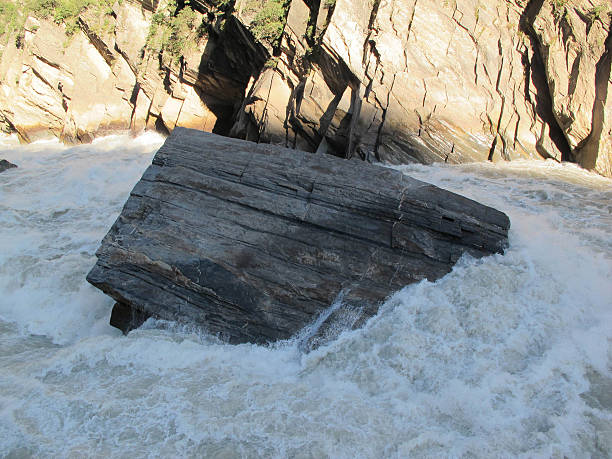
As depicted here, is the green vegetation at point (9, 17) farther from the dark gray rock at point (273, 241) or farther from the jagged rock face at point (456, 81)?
the dark gray rock at point (273, 241)

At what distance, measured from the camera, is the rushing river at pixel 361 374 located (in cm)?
307

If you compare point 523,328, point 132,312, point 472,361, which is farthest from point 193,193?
point 523,328

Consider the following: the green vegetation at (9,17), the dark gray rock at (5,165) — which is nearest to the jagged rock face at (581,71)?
the dark gray rock at (5,165)

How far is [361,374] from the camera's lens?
12.8ft

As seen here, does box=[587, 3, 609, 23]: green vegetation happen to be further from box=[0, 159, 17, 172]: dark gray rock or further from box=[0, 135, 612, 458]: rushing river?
box=[0, 159, 17, 172]: dark gray rock

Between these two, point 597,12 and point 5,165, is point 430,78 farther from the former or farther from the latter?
point 5,165

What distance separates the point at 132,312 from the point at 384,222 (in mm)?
3207

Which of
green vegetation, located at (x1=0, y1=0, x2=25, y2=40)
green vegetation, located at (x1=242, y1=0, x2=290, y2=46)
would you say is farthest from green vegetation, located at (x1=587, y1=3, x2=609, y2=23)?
green vegetation, located at (x1=0, y1=0, x2=25, y2=40)

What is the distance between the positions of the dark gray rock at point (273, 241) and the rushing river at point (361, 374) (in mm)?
285

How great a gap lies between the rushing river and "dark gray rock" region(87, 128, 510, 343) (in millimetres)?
285

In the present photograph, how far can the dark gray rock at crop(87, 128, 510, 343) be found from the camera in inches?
190

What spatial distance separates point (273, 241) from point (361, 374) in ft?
6.21

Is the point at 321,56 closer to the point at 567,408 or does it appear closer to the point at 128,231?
the point at 128,231

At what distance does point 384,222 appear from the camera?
5.12 metres
